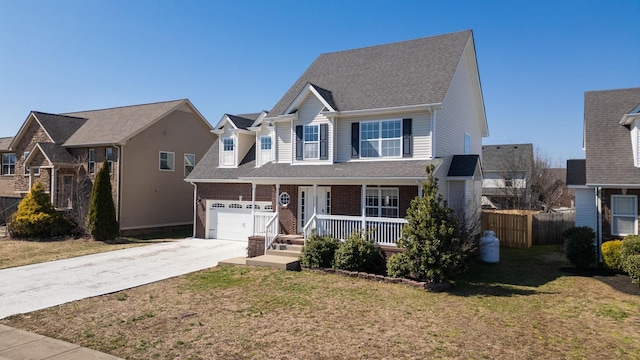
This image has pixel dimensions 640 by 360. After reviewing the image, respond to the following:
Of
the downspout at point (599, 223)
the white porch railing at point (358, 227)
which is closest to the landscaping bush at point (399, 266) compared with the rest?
the white porch railing at point (358, 227)

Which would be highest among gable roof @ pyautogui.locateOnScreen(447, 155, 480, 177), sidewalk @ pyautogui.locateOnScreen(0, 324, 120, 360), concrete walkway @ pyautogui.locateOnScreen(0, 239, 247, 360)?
gable roof @ pyautogui.locateOnScreen(447, 155, 480, 177)

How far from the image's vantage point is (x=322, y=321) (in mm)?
9242

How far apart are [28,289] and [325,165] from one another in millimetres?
11190

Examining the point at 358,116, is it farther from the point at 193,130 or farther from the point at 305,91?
the point at 193,130

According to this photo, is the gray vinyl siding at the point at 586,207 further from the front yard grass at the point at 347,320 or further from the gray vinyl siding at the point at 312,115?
the gray vinyl siding at the point at 312,115

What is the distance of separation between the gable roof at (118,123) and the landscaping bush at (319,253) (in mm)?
15388

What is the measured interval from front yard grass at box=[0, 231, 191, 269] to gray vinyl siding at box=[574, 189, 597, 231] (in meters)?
20.4

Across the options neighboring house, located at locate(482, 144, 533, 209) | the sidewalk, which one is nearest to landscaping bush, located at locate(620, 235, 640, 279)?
the sidewalk

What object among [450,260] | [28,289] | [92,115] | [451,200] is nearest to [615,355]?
[450,260]

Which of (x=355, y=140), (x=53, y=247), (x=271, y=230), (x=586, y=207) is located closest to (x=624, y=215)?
(x=586, y=207)

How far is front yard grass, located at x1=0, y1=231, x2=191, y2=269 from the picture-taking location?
17.2 m

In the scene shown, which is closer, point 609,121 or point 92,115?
point 609,121

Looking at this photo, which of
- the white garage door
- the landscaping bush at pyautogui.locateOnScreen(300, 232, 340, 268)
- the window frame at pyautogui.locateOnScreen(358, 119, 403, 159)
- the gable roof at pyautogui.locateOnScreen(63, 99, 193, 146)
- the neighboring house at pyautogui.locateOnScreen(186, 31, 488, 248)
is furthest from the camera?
the gable roof at pyautogui.locateOnScreen(63, 99, 193, 146)

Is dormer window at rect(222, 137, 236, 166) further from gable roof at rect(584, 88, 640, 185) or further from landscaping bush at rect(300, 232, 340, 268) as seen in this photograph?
gable roof at rect(584, 88, 640, 185)
